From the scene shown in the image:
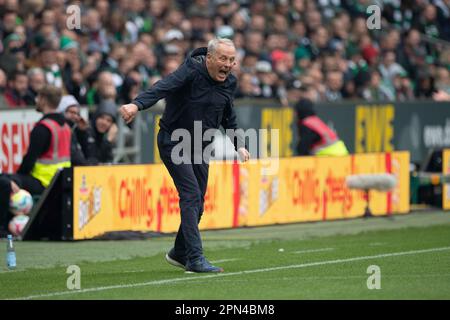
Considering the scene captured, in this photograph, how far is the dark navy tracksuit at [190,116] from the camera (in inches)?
491

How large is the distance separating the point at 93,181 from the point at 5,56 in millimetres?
4620

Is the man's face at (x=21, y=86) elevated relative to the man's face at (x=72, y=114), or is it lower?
A: elevated

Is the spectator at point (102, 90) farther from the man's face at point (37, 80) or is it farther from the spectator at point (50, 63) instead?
the man's face at point (37, 80)

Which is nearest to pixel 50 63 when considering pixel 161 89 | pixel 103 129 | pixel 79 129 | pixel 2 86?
pixel 2 86

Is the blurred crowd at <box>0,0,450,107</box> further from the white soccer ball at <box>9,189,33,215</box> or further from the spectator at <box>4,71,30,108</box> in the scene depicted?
the white soccer ball at <box>9,189,33,215</box>

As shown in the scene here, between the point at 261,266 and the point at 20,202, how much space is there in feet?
15.6

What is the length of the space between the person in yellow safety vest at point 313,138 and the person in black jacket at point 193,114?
8.29m

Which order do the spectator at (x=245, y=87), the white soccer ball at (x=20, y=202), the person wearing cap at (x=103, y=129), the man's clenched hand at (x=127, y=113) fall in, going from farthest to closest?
the spectator at (x=245, y=87), the person wearing cap at (x=103, y=129), the white soccer ball at (x=20, y=202), the man's clenched hand at (x=127, y=113)

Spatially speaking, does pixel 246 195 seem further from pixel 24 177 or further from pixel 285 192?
pixel 24 177

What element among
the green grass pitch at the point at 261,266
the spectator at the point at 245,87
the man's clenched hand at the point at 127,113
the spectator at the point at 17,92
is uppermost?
the spectator at the point at 245,87

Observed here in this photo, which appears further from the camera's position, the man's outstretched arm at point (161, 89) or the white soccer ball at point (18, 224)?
the white soccer ball at point (18, 224)

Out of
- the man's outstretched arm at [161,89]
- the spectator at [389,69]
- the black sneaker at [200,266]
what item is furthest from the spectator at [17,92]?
the spectator at [389,69]

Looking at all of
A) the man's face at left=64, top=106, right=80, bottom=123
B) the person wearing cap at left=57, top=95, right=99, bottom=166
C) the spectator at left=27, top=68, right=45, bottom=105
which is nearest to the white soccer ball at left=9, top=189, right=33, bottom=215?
the person wearing cap at left=57, top=95, right=99, bottom=166
